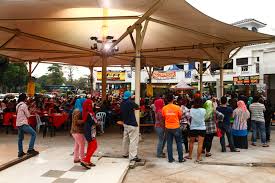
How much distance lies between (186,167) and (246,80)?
877 inches

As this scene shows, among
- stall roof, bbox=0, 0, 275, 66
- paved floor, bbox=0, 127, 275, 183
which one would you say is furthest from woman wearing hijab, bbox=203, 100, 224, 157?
stall roof, bbox=0, 0, 275, 66

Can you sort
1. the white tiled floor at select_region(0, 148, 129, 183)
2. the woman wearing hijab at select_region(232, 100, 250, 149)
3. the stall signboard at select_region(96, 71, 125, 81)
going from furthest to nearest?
1. the stall signboard at select_region(96, 71, 125, 81)
2. the woman wearing hijab at select_region(232, 100, 250, 149)
3. the white tiled floor at select_region(0, 148, 129, 183)

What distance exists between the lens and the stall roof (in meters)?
Result: 7.76

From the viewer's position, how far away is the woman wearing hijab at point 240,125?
29.7ft

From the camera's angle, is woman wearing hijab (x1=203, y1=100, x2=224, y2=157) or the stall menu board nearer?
woman wearing hijab (x1=203, y1=100, x2=224, y2=157)

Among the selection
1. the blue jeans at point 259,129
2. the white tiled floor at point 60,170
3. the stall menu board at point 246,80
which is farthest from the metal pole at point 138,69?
the stall menu board at point 246,80

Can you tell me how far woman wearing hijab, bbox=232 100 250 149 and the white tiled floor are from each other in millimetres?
3633

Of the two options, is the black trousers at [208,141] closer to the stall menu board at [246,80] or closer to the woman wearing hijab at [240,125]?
the woman wearing hijab at [240,125]

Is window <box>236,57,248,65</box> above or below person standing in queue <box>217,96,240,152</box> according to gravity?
above

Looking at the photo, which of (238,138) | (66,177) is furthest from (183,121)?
(66,177)

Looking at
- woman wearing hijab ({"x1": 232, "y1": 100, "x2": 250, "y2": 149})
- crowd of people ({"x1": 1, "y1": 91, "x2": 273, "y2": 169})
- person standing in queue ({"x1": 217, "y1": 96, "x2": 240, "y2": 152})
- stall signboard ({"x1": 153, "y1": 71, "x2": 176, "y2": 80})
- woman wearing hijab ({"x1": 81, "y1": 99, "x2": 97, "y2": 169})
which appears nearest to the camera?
woman wearing hijab ({"x1": 81, "y1": 99, "x2": 97, "y2": 169})

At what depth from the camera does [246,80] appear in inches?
1088

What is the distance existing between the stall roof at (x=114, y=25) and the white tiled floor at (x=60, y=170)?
3633mm

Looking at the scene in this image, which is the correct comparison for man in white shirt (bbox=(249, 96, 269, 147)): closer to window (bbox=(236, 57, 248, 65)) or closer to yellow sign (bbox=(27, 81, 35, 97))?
yellow sign (bbox=(27, 81, 35, 97))
